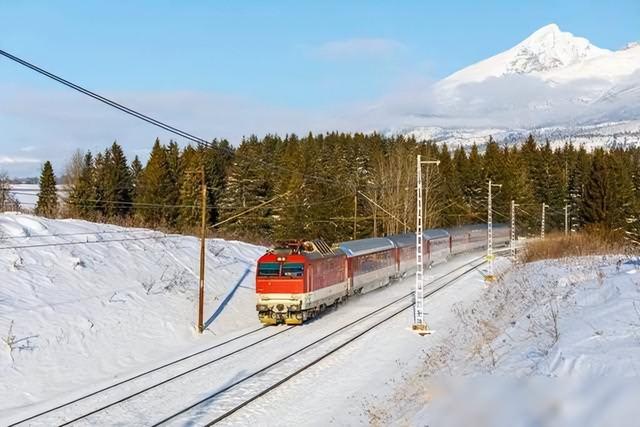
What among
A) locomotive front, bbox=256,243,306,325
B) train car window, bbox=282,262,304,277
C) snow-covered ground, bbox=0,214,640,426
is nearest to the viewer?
snow-covered ground, bbox=0,214,640,426

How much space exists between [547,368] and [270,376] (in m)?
9.98

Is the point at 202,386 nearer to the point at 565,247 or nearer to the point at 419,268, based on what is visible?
the point at 419,268

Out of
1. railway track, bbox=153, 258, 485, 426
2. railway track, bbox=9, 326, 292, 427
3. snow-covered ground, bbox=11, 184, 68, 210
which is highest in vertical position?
snow-covered ground, bbox=11, 184, 68, 210

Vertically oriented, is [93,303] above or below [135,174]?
below

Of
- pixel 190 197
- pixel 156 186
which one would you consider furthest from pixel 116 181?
pixel 190 197

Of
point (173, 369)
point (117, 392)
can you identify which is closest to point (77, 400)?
point (117, 392)

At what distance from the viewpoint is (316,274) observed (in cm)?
2716

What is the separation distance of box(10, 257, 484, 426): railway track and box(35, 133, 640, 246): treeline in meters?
26.8

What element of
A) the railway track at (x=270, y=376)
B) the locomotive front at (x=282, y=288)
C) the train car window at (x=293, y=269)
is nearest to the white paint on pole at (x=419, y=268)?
the railway track at (x=270, y=376)

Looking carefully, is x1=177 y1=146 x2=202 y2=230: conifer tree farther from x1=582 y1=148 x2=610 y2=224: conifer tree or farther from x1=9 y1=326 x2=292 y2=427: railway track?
x1=582 y1=148 x2=610 y2=224: conifer tree

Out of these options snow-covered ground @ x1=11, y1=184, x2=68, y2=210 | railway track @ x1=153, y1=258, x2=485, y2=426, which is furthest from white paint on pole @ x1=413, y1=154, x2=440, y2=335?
snow-covered ground @ x1=11, y1=184, x2=68, y2=210

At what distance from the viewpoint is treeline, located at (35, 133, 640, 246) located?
63.5m

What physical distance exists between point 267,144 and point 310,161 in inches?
857

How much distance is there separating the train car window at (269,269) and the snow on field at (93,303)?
9.39 feet
